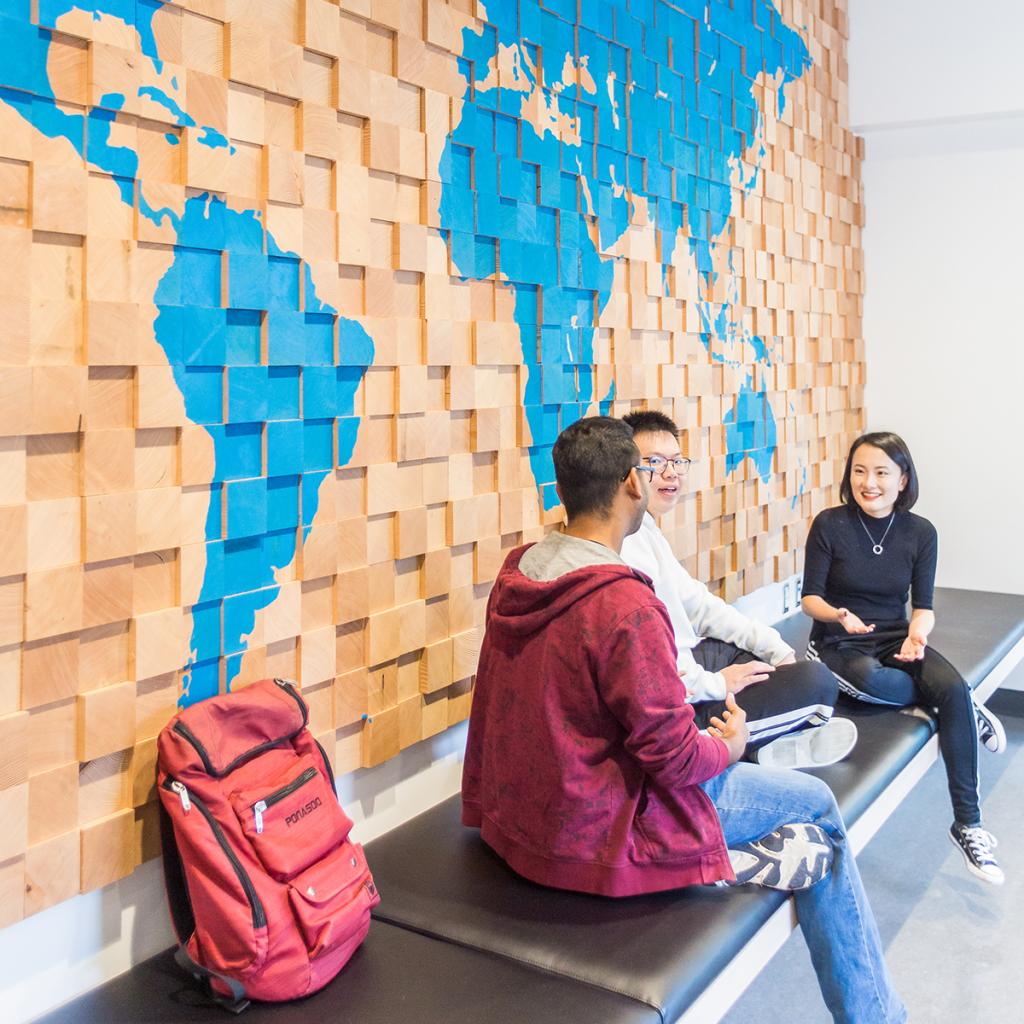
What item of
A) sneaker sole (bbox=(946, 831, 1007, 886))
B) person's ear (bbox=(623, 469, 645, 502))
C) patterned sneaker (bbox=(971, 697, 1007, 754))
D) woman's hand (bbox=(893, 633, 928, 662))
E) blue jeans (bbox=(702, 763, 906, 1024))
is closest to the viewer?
person's ear (bbox=(623, 469, 645, 502))

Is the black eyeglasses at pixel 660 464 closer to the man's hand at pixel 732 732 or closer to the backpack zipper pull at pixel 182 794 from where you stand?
the man's hand at pixel 732 732

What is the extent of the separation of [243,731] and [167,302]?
72 centimetres

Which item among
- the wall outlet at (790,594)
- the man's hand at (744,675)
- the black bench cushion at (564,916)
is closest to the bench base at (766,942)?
the black bench cushion at (564,916)

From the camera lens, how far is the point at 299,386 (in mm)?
2033

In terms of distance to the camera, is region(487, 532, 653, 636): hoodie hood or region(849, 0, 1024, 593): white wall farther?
region(849, 0, 1024, 593): white wall

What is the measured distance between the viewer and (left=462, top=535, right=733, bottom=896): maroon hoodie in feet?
5.89

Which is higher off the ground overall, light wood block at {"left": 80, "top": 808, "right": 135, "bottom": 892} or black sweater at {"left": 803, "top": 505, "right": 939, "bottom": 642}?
black sweater at {"left": 803, "top": 505, "right": 939, "bottom": 642}

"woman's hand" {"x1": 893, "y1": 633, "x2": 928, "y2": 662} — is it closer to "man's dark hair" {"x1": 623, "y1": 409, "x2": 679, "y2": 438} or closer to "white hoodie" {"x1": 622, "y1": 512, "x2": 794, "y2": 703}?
"white hoodie" {"x1": 622, "y1": 512, "x2": 794, "y2": 703}

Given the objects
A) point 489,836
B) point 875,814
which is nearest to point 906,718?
point 875,814

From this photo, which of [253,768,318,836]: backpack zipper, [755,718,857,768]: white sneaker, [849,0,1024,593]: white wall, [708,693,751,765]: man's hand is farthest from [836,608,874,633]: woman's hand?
[253,768,318,836]: backpack zipper

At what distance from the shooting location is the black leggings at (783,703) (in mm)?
2611

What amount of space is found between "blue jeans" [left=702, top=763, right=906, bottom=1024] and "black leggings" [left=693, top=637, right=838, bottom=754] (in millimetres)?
482

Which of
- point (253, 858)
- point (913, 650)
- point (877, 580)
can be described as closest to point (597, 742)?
point (253, 858)

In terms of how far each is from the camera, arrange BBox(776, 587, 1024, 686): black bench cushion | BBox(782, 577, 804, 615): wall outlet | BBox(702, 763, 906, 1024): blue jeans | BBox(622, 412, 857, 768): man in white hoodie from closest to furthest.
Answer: BBox(702, 763, 906, 1024): blue jeans, BBox(622, 412, 857, 768): man in white hoodie, BBox(776, 587, 1024, 686): black bench cushion, BBox(782, 577, 804, 615): wall outlet
